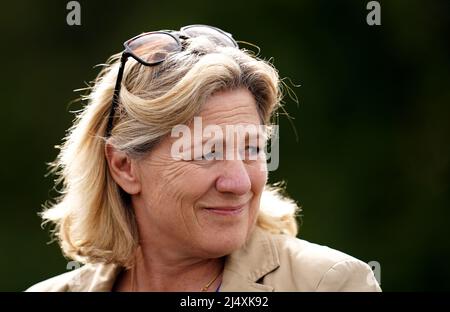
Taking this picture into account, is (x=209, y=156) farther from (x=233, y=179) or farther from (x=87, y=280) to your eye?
(x=87, y=280)

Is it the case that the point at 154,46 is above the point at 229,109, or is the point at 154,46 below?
above

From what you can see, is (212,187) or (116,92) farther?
(116,92)

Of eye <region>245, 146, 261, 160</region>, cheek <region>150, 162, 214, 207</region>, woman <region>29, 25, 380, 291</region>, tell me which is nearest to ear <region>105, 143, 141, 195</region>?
woman <region>29, 25, 380, 291</region>

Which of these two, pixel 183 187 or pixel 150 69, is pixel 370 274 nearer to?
pixel 183 187

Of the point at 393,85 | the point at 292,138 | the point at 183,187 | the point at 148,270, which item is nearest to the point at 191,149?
the point at 183,187

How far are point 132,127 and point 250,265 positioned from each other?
645 mm

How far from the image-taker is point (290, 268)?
279cm

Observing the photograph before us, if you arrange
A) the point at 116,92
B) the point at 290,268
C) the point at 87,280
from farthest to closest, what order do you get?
the point at 87,280, the point at 116,92, the point at 290,268

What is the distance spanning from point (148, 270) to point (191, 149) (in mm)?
571

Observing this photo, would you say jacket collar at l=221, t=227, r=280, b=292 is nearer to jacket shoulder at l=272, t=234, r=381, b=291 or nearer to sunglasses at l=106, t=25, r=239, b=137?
jacket shoulder at l=272, t=234, r=381, b=291

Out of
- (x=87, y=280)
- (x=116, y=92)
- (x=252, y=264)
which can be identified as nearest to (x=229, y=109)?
(x=116, y=92)

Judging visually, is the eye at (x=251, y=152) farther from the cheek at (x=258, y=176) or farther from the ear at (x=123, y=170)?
the ear at (x=123, y=170)

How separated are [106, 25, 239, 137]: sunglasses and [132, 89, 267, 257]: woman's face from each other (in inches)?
9.1
